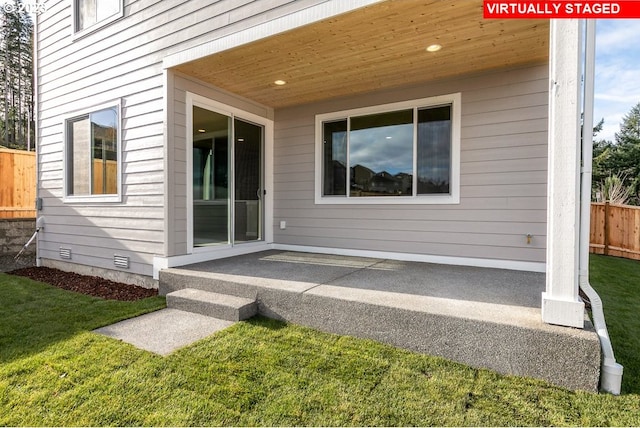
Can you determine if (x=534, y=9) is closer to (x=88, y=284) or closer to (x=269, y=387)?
(x=269, y=387)

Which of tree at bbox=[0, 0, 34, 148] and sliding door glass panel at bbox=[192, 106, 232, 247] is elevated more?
tree at bbox=[0, 0, 34, 148]

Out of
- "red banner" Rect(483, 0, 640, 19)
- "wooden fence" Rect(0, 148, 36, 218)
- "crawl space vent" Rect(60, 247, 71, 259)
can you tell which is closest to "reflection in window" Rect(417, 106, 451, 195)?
"red banner" Rect(483, 0, 640, 19)

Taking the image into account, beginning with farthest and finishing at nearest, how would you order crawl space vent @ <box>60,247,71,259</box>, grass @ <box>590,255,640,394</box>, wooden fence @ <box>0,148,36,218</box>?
wooden fence @ <box>0,148,36,218</box>
crawl space vent @ <box>60,247,71,259</box>
grass @ <box>590,255,640,394</box>

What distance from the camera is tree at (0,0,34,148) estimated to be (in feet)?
56.9

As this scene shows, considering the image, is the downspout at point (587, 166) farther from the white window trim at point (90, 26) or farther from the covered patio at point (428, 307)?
the white window trim at point (90, 26)

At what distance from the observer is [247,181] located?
518 centimetres

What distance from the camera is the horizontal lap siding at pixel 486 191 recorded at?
3.74 m

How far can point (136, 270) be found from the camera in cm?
433

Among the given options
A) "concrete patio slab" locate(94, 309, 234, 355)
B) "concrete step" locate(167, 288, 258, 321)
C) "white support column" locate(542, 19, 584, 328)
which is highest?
"white support column" locate(542, 19, 584, 328)

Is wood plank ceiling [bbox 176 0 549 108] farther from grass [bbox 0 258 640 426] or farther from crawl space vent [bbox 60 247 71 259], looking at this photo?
crawl space vent [bbox 60 247 71 259]

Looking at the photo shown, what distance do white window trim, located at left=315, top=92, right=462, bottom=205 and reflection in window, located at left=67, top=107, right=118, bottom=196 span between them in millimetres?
2949

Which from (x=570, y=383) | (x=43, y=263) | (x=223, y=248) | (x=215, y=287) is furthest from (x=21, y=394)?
(x=43, y=263)

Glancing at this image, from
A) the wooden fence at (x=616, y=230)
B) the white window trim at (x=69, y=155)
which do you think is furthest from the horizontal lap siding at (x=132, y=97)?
the wooden fence at (x=616, y=230)

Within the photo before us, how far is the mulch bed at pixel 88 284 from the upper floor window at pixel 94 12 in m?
3.74
